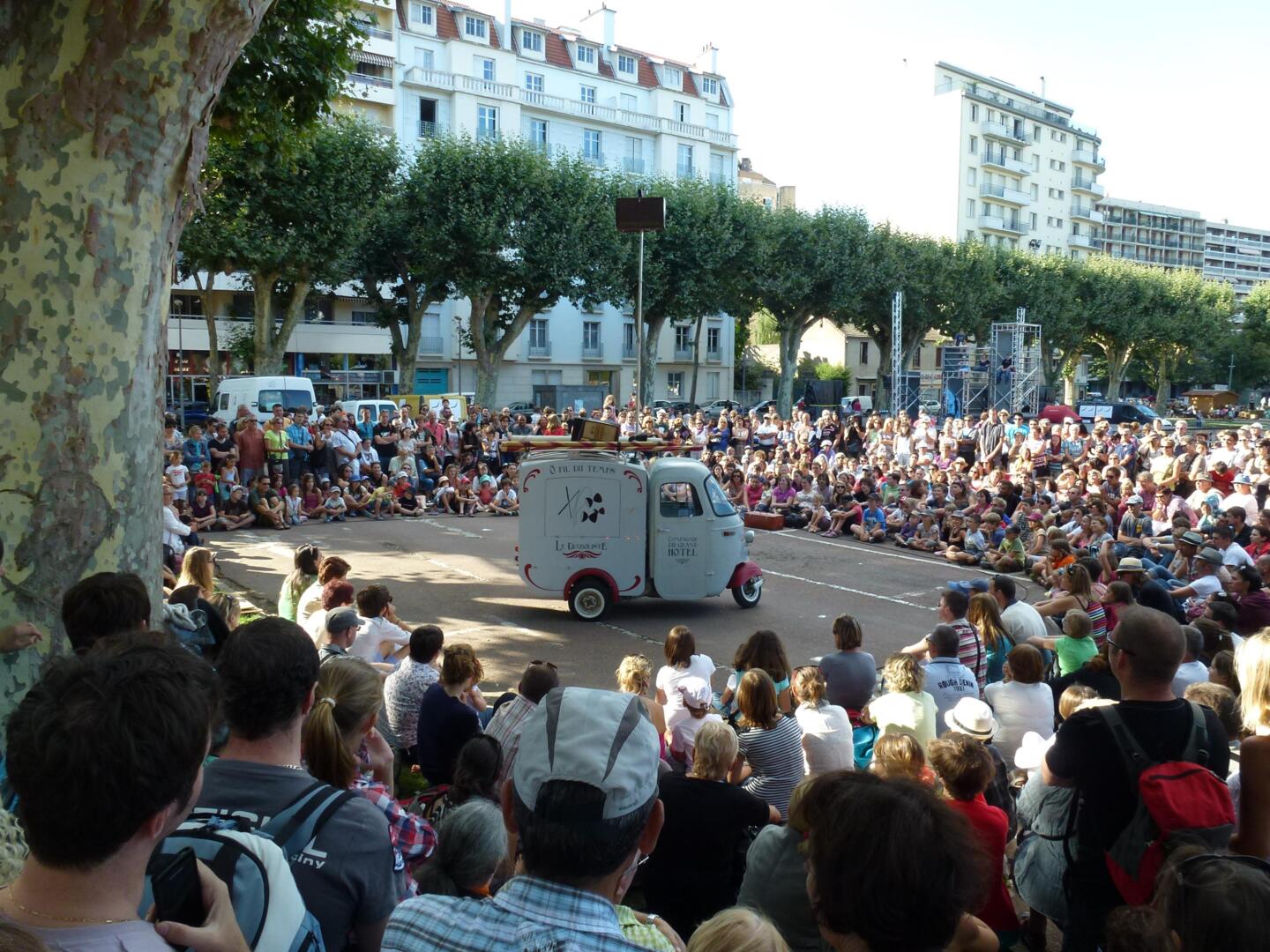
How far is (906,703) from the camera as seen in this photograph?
19.2 ft

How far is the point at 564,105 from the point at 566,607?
48446 mm

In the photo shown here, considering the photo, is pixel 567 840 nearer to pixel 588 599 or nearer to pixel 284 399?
pixel 588 599

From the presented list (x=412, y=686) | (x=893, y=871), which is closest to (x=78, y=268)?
(x=412, y=686)

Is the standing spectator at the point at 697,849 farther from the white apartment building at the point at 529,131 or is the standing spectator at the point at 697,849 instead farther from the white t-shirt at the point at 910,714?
the white apartment building at the point at 529,131

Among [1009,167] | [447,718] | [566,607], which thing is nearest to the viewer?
[447,718]

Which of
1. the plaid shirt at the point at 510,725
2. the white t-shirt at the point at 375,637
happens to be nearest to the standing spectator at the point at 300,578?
the white t-shirt at the point at 375,637

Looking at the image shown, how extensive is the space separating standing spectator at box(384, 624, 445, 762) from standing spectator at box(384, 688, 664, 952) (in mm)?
4381

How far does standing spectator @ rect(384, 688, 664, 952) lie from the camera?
74.3 inches

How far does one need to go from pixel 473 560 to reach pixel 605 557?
4.14 metres

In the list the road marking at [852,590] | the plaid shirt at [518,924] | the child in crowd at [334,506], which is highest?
the plaid shirt at [518,924]

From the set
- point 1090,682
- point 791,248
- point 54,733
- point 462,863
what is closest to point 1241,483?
point 1090,682

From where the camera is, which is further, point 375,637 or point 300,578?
point 300,578

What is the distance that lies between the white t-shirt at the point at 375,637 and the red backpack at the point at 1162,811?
5.37 metres

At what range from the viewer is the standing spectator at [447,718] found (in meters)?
5.69
